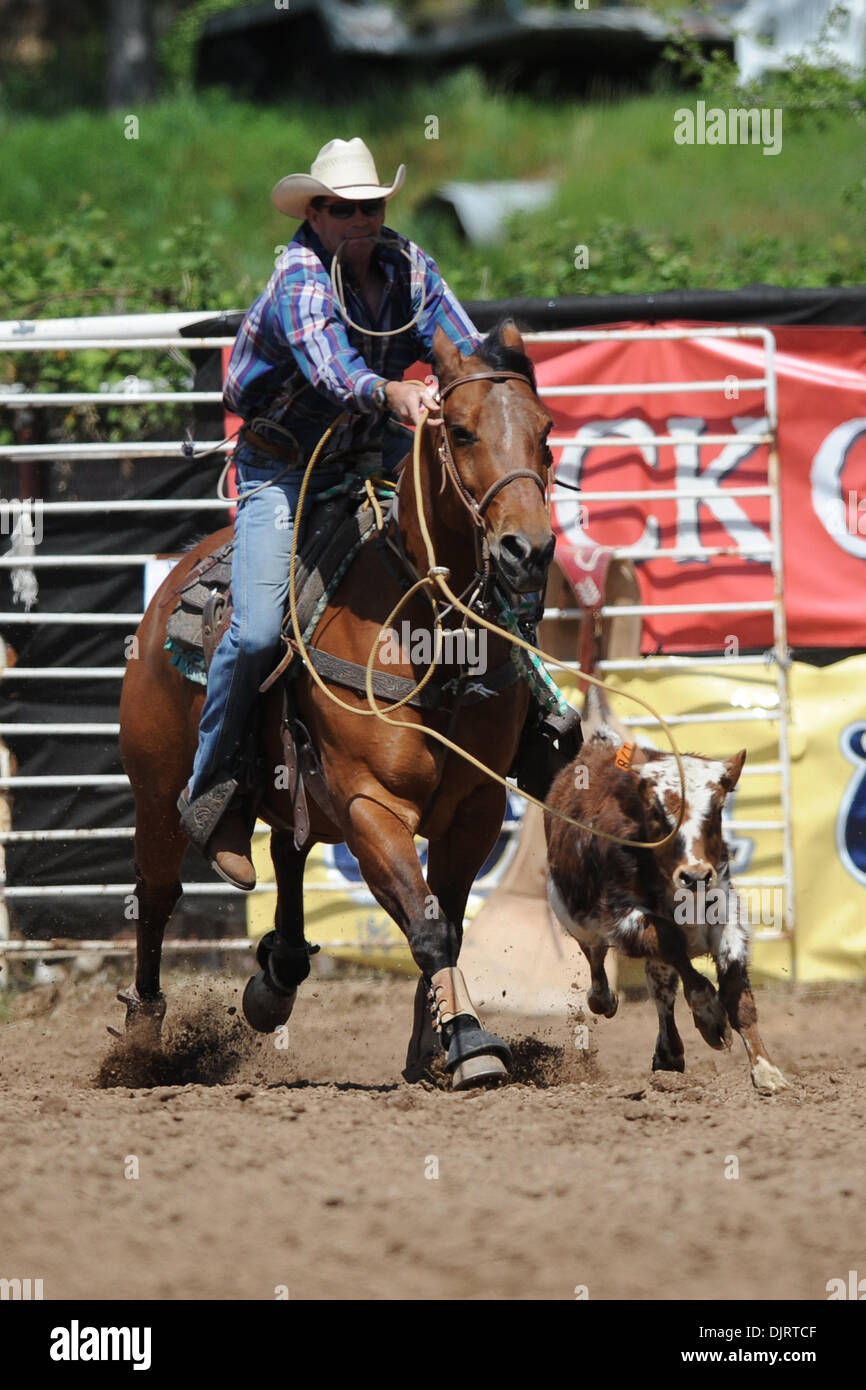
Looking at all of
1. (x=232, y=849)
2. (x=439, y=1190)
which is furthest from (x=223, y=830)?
(x=439, y=1190)

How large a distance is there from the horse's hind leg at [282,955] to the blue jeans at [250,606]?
0.85 metres

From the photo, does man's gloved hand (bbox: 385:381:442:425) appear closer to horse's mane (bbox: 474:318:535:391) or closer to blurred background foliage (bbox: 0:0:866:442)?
horse's mane (bbox: 474:318:535:391)

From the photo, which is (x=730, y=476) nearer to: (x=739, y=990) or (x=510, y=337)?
(x=739, y=990)

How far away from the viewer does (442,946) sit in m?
5.00

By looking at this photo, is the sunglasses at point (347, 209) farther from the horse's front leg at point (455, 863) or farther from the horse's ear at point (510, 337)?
the horse's front leg at point (455, 863)

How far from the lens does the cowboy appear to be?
5.31 m

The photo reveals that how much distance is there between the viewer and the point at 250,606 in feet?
18.4

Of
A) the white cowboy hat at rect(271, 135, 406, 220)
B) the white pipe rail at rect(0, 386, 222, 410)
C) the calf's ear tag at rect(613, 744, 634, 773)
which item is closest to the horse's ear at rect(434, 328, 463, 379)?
the white cowboy hat at rect(271, 135, 406, 220)

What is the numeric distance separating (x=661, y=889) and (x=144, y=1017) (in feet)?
7.43

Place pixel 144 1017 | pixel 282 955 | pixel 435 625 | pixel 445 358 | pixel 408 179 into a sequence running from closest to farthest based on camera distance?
pixel 445 358 < pixel 435 625 < pixel 282 955 < pixel 144 1017 < pixel 408 179

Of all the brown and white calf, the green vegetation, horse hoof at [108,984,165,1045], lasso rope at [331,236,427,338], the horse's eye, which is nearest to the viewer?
the horse's eye

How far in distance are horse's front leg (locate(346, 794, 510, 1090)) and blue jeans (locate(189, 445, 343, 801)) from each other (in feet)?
2.34
